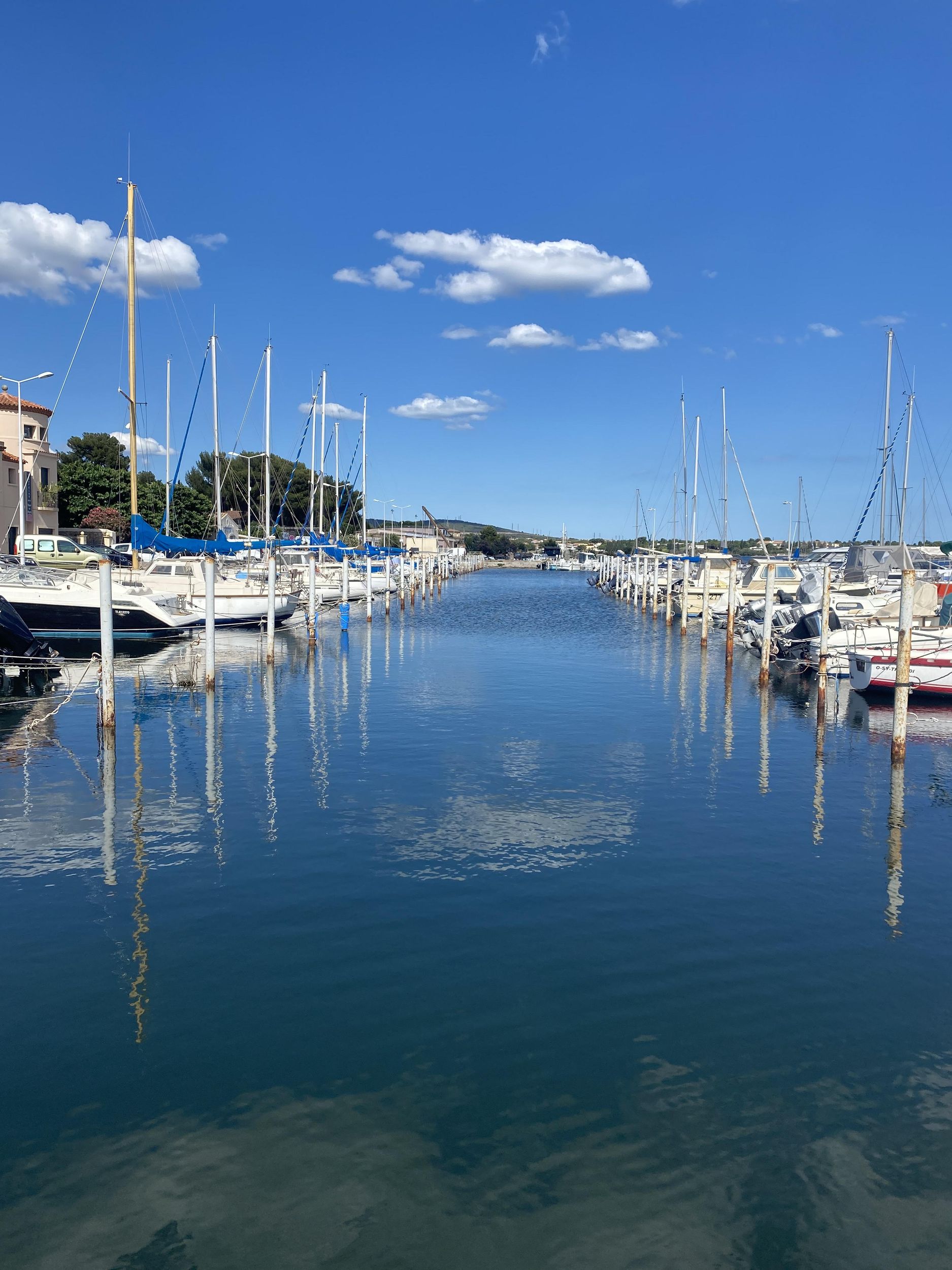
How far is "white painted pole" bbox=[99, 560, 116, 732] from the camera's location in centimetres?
2167

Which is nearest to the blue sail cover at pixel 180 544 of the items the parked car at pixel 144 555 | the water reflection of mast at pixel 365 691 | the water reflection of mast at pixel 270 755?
the parked car at pixel 144 555

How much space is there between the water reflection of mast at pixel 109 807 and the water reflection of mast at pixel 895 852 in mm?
11120

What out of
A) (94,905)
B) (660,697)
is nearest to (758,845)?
(94,905)

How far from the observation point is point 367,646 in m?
45.9

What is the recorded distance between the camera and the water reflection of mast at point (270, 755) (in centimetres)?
1666

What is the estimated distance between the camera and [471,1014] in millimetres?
10133

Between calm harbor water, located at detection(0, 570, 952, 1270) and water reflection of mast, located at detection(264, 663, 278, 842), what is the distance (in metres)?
0.18

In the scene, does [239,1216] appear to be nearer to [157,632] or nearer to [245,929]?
[245,929]

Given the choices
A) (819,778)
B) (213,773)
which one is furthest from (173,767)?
(819,778)

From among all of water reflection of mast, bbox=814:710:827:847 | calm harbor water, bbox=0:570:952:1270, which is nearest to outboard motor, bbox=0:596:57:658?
calm harbor water, bbox=0:570:952:1270

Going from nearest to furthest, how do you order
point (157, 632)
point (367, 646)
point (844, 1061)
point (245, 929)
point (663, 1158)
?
1. point (663, 1158)
2. point (844, 1061)
3. point (245, 929)
4. point (157, 632)
5. point (367, 646)

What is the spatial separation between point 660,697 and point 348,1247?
85.1 feet

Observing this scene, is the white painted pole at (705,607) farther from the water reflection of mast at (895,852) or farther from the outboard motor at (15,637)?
the outboard motor at (15,637)

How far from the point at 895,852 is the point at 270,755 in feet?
43.9
